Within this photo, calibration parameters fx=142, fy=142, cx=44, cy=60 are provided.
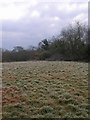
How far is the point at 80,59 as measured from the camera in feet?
79.0

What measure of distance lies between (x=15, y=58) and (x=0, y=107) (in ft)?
77.8

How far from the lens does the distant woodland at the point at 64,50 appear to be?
24.6 metres

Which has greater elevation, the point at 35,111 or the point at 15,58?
the point at 15,58

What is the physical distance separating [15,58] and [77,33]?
12.3 metres

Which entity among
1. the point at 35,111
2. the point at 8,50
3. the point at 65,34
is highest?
the point at 65,34

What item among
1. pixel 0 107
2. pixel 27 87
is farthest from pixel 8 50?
pixel 0 107

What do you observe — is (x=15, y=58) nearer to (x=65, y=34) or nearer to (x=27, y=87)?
(x=65, y=34)

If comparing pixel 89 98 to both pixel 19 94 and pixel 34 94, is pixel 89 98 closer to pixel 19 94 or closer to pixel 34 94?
pixel 34 94

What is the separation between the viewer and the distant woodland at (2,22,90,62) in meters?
24.6

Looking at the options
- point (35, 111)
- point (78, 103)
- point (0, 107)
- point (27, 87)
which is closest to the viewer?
point (35, 111)

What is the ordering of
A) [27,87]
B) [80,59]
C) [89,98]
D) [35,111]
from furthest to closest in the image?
[80,59], [27,87], [89,98], [35,111]

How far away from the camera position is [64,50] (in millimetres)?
26047

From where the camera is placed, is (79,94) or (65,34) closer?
(79,94)

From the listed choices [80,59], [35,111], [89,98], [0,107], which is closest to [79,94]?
[89,98]
